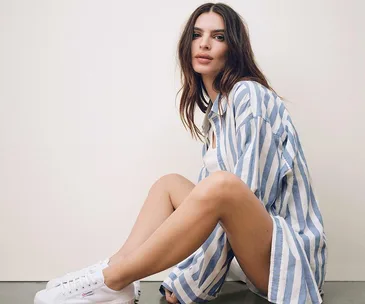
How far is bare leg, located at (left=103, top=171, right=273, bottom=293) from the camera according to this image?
117cm

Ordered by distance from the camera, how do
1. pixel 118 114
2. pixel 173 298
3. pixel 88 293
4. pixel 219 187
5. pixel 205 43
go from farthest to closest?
pixel 118 114
pixel 205 43
pixel 173 298
pixel 88 293
pixel 219 187

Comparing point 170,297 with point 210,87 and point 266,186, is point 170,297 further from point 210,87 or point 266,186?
point 210,87

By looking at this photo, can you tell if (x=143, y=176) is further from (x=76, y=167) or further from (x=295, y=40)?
(x=295, y=40)

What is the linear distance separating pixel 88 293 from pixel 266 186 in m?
0.54

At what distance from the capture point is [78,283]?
1.32 meters

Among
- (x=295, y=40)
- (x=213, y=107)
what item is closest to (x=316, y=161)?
(x=295, y=40)

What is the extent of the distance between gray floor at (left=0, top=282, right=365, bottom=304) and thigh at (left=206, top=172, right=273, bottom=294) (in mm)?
327

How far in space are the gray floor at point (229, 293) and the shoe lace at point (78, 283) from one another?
0.94ft

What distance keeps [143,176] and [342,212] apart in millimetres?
771

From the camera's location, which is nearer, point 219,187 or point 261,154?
point 219,187

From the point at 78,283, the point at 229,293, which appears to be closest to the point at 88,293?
the point at 78,283

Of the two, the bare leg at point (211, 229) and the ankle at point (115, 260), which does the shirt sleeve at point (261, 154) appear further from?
the ankle at point (115, 260)

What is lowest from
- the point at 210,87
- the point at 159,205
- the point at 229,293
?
the point at 229,293

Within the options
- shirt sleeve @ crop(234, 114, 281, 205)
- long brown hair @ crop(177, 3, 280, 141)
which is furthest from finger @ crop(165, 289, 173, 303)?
long brown hair @ crop(177, 3, 280, 141)
